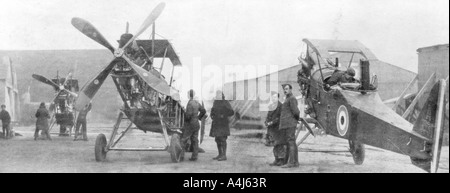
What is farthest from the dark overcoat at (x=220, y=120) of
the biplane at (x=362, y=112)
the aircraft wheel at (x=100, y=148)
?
the aircraft wheel at (x=100, y=148)

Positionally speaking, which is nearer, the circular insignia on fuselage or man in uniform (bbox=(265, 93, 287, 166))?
the circular insignia on fuselage

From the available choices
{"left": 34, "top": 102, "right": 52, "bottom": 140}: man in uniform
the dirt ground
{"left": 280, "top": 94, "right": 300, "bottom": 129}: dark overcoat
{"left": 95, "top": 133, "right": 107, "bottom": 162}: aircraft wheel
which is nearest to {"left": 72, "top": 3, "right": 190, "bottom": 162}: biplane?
{"left": 95, "top": 133, "right": 107, "bottom": 162}: aircraft wheel

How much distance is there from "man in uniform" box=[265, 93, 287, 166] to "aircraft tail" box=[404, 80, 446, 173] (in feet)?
10.5

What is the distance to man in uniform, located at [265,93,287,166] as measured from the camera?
32.2 ft

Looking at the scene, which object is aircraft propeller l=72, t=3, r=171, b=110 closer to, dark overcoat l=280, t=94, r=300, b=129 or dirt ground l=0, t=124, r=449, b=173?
dirt ground l=0, t=124, r=449, b=173

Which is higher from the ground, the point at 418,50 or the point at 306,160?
the point at 418,50

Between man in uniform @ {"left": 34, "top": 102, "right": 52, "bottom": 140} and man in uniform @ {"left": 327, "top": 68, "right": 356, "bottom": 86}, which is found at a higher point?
man in uniform @ {"left": 327, "top": 68, "right": 356, "bottom": 86}

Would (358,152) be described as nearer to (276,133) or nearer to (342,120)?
(342,120)
